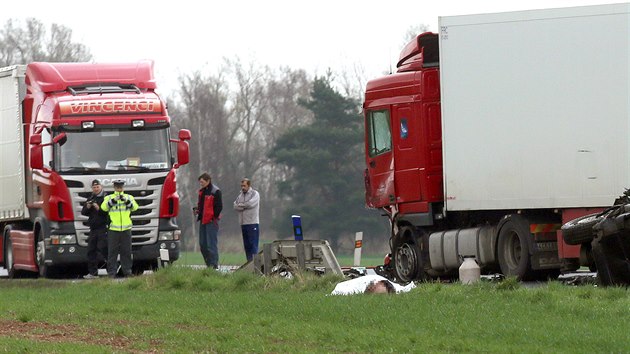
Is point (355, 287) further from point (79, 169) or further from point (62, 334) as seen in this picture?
point (79, 169)

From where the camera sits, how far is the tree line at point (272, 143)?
75562 millimetres

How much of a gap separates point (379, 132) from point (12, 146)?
8.89 m

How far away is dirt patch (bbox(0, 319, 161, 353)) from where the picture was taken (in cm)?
1314

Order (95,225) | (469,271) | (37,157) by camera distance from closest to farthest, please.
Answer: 1. (469,271)
2. (95,225)
3. (37,157)

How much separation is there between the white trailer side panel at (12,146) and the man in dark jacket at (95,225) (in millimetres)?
2369

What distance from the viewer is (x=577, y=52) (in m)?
20.7

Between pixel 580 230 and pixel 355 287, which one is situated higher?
pixel 580 230

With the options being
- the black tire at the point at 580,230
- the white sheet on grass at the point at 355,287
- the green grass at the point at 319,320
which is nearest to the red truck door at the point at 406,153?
the green grass at the point at 319,320

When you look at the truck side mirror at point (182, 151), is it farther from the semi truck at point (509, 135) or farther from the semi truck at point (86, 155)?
the semi truck at point (509, 135)

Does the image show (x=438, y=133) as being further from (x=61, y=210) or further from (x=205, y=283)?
(x=61, y=210)

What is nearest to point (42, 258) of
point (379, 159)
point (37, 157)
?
point (37, 157)

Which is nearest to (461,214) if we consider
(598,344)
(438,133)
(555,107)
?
(438,133)

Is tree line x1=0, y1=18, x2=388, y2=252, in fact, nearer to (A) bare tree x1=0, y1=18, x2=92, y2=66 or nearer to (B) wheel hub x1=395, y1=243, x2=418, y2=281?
(A) bare tree x1=0, y1=18, x2=92, y2=66

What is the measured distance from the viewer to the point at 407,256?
24.0m
